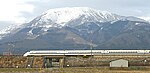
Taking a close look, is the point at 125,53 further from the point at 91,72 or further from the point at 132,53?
the point at 91,72

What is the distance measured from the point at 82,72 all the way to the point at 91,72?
255 cm

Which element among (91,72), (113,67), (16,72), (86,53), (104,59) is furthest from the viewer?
(86,53)

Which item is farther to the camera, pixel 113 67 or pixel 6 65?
pixel 6 65

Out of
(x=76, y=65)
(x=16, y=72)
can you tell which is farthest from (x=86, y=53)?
(x=16, y=72)

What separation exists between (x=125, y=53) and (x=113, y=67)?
5382 cm

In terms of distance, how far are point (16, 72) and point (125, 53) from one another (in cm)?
7542

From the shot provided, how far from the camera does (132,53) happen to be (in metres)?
165

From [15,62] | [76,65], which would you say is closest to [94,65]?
[76,65]

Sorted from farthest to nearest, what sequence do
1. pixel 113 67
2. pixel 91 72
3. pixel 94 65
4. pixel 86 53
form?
pixel 86 53
pixel 94 65
pixel 113 67
pixel 91 72

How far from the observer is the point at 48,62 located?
140 meters

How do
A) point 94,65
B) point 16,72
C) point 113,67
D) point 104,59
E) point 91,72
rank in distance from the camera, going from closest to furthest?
1. point 91,72
2. point 16,72
3. point 113,67
4. point 94,65
5. point 104,59

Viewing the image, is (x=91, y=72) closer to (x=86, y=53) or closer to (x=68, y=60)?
(x=68, y=60)

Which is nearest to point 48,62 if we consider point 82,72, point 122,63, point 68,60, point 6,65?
point 68,60

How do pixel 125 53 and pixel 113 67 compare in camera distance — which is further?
pixel 125 53
